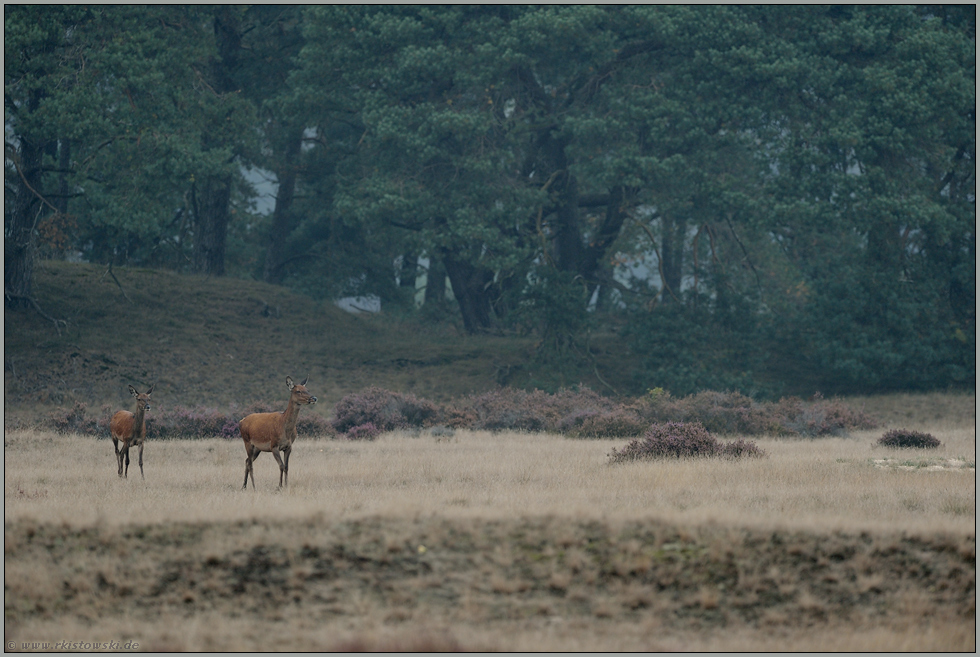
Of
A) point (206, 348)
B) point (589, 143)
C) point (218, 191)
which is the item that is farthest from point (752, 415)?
point (218, 191)

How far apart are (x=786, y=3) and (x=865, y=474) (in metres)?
22.3

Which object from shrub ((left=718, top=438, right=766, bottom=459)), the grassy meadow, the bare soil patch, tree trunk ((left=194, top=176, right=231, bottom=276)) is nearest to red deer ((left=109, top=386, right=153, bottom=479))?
the grassy meadow

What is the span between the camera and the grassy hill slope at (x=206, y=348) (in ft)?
100.0

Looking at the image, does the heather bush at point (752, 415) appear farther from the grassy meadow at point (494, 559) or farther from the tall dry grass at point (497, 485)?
the grassy meadow at point (494, 559)

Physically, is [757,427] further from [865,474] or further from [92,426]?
[92,426]

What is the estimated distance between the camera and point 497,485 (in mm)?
14586

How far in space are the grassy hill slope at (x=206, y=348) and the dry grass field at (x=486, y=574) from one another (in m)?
18.8

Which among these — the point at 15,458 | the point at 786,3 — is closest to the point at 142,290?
the point at 15,458

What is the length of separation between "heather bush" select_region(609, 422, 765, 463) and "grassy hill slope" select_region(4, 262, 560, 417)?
557 inches

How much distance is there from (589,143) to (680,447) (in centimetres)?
2153

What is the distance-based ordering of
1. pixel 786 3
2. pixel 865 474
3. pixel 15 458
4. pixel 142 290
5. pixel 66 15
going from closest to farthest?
pixel 865 474, pixel 15 458, pixel 66 15, pixel 786 3, pixel 142 290

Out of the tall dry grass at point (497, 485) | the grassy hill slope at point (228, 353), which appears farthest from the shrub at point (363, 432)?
the grassy hill slope at point (228, 353)

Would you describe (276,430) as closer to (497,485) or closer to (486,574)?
(497,485)

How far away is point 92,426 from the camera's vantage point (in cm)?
2433
